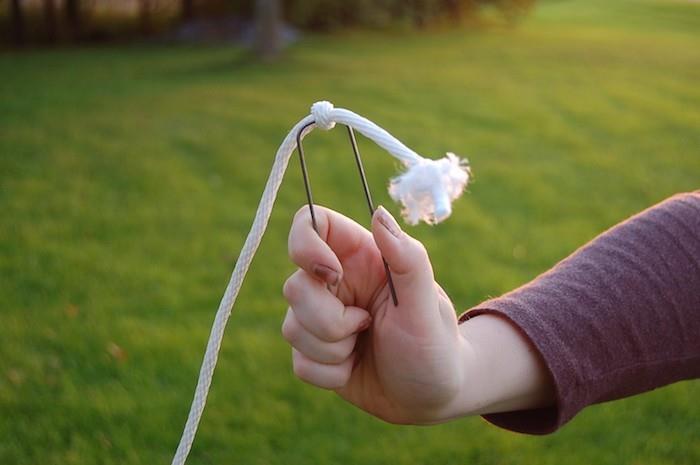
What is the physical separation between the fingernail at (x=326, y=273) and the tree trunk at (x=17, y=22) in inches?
379

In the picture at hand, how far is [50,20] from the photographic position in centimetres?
957

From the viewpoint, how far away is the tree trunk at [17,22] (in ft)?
30.0

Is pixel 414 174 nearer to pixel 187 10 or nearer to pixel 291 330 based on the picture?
pixel 291 330

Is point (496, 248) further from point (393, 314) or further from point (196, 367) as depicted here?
point (393, 314)

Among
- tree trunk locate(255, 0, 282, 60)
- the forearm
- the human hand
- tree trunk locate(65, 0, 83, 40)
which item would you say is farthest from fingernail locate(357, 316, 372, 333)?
tree trunk locate(65, 0, 83, 40)

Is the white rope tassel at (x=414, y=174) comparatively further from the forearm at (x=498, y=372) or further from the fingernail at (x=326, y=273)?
the forearm at (x=498, y=372)

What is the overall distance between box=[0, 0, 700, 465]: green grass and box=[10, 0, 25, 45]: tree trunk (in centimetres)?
168

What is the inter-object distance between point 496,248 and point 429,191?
8.25ft

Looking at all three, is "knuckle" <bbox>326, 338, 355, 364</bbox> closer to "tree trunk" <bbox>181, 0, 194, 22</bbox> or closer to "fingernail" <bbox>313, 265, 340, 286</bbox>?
"fingernail" <bbox>313, 265, 340, 286</bbox>

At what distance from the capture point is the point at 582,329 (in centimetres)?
110

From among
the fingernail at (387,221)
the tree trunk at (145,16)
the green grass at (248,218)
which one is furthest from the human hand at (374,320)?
the tree trunk at (145,16)

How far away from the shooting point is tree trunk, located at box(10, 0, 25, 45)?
9148 millimetres

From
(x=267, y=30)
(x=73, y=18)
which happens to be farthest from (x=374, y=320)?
(x=73, y=18)

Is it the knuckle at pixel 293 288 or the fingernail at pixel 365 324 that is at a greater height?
the knuckle at pixel 293 288
